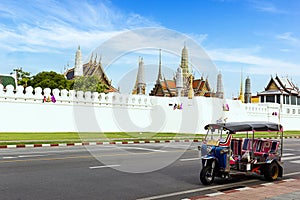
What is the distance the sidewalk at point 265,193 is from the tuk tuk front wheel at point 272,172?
13.8 inches

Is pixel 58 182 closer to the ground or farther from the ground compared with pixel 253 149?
closer to the ground

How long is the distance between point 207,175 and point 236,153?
4.54ft

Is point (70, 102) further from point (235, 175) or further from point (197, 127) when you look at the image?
point (235, 175)

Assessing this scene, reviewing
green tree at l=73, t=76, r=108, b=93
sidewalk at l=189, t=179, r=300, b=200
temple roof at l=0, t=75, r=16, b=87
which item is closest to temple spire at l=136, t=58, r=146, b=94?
green tree at l=73, t=76, r=108, b=93

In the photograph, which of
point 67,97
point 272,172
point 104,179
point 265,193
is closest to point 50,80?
point 67,97

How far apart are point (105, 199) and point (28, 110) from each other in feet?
63.9

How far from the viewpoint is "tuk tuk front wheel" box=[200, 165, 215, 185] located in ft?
26.2

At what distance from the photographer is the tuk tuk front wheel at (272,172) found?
873 centimetres

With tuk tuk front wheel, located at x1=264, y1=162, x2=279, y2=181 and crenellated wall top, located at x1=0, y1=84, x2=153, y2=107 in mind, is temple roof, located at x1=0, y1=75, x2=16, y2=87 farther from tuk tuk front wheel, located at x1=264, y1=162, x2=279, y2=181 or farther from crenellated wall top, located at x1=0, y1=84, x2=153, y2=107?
tuk tuk front wheel, located at x1=264, y1=162, x2=279, y2=181

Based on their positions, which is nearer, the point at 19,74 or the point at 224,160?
the point at 224,160

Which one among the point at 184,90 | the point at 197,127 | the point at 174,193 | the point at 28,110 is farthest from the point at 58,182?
the point at 184,90

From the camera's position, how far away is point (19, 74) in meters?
49.7

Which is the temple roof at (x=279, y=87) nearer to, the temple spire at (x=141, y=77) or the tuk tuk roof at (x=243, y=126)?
the temple spire at (x=141, y=77)

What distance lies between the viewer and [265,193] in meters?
7.14
